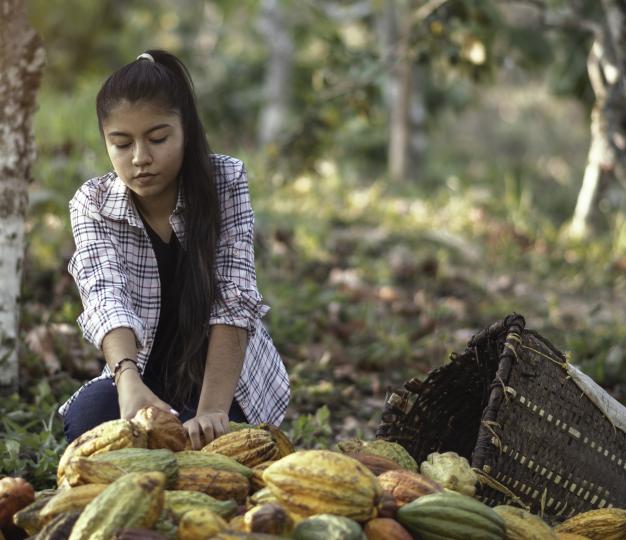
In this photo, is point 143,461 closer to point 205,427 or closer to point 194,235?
point 205,427

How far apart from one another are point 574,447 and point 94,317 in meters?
1.37

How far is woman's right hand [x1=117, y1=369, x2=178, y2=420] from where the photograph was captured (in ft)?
7.83

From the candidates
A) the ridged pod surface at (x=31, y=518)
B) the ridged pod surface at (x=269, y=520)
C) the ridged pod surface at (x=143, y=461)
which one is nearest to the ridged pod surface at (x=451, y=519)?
the ridged pod surface at (x=269, y=520)

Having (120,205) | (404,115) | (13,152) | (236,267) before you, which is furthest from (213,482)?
(404,115)

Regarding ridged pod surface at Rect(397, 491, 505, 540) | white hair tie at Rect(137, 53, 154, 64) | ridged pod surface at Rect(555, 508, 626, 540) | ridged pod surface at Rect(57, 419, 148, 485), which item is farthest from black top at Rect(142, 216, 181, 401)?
ridged pod surface at Rect(555, 508, 626, 540)

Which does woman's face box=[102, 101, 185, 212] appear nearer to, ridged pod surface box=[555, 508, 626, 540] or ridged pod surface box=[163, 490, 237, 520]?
ridged pod surface box=[163, 490, 237, 520]

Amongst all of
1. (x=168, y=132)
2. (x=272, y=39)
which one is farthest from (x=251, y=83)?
(x=168, y=132)

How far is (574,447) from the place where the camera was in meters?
2.62

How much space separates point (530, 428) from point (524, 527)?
0.51 metres

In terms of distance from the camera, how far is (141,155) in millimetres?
2568

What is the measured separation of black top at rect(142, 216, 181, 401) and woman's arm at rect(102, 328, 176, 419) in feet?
0.98

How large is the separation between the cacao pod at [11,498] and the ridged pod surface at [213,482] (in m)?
0.36

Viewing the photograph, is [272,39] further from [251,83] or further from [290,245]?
[290,245]

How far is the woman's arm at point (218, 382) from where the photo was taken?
96.4 inches
